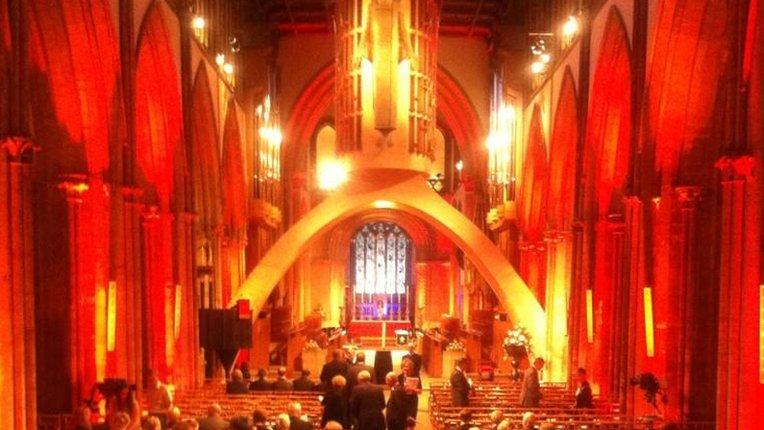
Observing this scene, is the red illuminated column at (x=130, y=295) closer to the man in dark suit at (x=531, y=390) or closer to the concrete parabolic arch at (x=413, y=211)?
the man in dark suit at (x=531, y=390)

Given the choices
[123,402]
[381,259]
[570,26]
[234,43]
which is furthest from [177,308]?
[381,259]

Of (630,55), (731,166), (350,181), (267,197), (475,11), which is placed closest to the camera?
(731,166)

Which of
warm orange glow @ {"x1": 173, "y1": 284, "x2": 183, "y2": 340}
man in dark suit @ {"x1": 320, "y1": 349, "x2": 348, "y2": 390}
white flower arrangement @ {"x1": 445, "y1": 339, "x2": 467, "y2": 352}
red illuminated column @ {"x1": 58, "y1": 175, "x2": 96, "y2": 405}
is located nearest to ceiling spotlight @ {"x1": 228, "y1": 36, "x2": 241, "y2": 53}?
warm orange glow @ {"x1": 173, "y1": 284, "x2": 183, "y2": 340}

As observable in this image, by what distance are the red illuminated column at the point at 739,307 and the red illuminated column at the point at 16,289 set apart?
8.16m

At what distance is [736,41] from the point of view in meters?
10.5

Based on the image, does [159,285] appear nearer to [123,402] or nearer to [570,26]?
[123,402]

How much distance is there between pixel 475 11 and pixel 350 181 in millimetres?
9240

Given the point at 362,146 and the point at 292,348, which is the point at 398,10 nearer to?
the point at 362,146

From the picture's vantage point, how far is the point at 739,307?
9594mm


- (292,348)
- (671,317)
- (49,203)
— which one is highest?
(49,203)

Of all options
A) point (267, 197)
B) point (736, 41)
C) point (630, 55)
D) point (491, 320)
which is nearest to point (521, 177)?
point (491, 320)

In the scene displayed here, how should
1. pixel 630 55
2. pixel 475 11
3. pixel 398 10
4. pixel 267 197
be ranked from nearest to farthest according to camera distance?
pixel 630 55 → pixel 398 10 → pixel 267 197 → pixel 475 11

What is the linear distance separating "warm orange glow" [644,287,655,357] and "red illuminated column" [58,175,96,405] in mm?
8557

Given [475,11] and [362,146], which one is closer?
[362,146]
